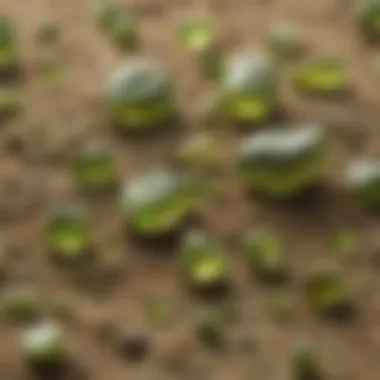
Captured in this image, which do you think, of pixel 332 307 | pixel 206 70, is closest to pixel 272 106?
pixel 206 70

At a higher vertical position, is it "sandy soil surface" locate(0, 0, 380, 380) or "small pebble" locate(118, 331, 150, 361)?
"sandy soil surface" locate(0, 0, 380, 380)

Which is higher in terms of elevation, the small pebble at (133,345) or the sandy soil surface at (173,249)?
the sandy soil surface at (173,249)

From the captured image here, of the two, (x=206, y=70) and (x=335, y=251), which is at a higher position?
(x=206, y=70)

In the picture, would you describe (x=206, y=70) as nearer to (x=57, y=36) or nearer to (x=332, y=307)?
(x=57, y=36)

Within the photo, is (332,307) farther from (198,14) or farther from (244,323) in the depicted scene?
(198,14)

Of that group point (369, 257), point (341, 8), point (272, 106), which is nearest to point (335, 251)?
point (369, 257)

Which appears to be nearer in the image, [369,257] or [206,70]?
[369,257]

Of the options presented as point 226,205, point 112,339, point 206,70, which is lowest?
point 112,339
